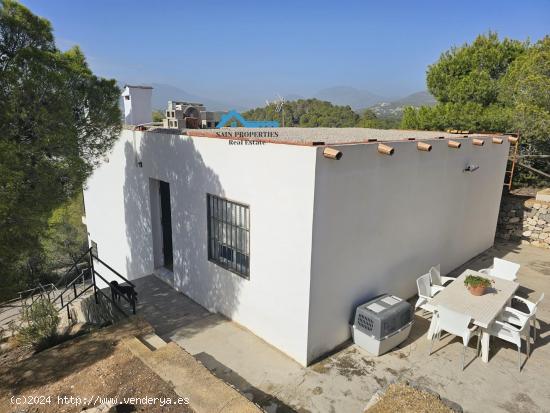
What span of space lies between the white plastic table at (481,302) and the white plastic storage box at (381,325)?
1.92ft

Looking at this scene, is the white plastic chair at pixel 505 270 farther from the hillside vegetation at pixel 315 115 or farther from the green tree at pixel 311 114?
the green tree at pixel 311 114

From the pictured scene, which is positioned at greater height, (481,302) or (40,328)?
(481,302)

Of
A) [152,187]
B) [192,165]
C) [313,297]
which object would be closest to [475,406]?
[313,297]

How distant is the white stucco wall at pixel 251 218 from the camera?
5703 mm

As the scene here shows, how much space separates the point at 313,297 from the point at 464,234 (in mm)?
6451

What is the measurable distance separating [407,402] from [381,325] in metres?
1.77

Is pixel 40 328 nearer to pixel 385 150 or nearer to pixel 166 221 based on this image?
pixel 166 221

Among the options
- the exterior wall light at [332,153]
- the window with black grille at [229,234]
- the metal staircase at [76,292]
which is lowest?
the metal staircase at [76,292]

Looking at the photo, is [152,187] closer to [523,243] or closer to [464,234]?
[464,234]

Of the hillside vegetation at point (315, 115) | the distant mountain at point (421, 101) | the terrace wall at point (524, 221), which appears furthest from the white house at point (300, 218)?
the hillside vegetation at point (315, 115)

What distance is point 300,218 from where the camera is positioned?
18.4 ft

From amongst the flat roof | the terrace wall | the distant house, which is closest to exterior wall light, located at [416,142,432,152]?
the flat roof

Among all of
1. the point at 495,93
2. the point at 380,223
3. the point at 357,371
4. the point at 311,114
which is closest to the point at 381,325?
the point at 357,371

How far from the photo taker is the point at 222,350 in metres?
6.52
